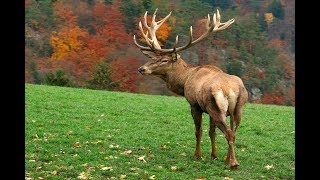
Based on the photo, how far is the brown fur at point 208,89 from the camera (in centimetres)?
771

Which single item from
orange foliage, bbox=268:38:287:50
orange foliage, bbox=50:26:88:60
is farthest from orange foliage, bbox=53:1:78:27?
orange foliage, bbox=268:38:287:50

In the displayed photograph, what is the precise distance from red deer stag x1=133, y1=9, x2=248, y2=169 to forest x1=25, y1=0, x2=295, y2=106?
3368cm

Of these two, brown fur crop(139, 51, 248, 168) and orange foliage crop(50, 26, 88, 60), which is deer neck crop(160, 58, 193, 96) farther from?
orange foliage crop(50, 26, 88, 60)

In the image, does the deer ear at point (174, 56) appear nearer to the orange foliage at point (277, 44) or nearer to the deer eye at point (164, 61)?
the deer eye at point (164, 61)

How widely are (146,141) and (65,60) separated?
119 feet

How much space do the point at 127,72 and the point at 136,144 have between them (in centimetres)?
3452

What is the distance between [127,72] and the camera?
4484 cm

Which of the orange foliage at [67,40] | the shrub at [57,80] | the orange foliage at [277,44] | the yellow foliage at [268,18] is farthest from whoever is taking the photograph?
the yellow foliage at [268,18]

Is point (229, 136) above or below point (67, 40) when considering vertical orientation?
above

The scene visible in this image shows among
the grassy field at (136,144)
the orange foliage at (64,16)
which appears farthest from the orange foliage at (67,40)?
the grassy field at (136,144)

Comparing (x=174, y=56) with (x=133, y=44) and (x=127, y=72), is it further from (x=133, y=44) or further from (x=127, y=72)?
(x=133, y=44)

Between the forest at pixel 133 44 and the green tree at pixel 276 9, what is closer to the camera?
the forest at pixel 133 44

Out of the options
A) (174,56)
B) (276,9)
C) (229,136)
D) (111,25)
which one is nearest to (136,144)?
(174,56)

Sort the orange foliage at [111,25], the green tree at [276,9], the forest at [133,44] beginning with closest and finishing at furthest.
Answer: the forest at [133,44] → the orange foliage at [111,25] → the green tree at [276,9]
